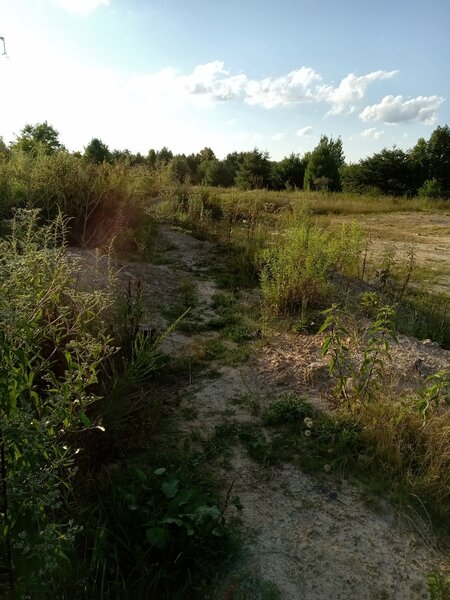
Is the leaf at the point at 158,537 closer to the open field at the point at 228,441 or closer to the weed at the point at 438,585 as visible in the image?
→ the open field at the point at 228,441

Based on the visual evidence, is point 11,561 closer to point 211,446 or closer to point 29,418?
point 29,418

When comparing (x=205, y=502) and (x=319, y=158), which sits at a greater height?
(x=319, y=158)

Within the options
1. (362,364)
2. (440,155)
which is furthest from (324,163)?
(362,364)

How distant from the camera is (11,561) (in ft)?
4.81

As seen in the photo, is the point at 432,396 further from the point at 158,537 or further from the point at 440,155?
the point at 440,155

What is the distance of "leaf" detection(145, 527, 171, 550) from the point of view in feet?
6.25

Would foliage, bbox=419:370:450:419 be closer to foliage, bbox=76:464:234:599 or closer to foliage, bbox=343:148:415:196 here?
foliage, bbox=76:464:234:599

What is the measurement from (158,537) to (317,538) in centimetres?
81

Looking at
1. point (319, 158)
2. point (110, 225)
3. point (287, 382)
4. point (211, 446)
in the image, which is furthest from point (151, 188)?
point (319, 158)

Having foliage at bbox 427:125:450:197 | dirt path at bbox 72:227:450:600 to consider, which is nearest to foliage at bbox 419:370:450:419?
dirt path at bbox 72:227:450:600

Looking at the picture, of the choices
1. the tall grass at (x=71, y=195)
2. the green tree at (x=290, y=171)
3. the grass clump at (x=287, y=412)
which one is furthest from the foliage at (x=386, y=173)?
the grass clump at (x=287, y=412)

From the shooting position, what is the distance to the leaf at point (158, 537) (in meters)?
1.91

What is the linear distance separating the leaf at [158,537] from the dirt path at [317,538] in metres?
0.31

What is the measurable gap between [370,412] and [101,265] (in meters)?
3.77
